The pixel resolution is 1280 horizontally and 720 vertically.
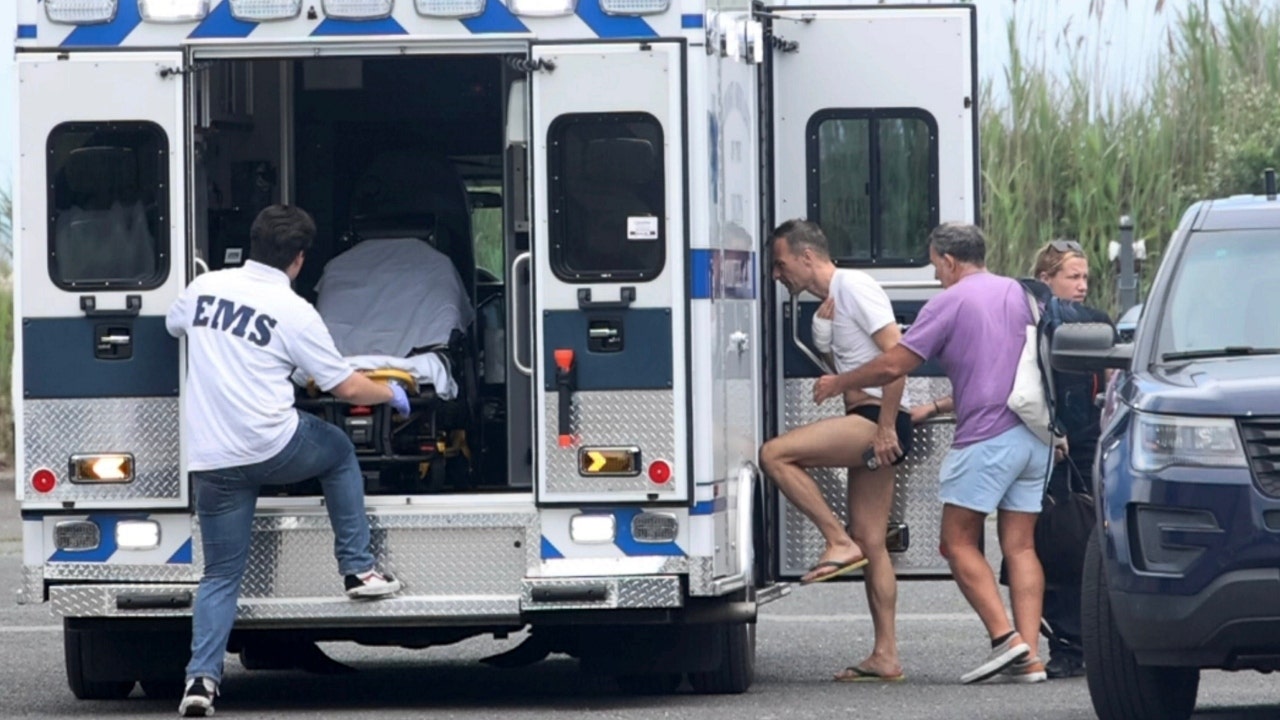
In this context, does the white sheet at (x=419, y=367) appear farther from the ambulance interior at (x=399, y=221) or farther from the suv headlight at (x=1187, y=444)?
the suv headlight at (x=1187, y=444)

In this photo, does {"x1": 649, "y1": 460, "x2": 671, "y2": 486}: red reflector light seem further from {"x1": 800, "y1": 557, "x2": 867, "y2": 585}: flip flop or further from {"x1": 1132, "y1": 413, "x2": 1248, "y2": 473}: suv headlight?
{"x1": 1132, "y1": 413, "x2": 1248, "y2": 473}: suv headlight

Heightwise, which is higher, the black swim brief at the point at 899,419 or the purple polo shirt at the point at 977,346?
the purple polo shirt at the point at 977,346

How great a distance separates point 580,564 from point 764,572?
148 centimetres

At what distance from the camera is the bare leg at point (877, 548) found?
10.3 m

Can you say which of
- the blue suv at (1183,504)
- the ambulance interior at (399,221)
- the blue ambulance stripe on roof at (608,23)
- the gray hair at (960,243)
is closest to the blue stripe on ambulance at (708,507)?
the ambulance interior at (399,221)

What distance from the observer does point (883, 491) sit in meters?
10.3

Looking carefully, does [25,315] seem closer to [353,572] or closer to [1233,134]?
[353,572]

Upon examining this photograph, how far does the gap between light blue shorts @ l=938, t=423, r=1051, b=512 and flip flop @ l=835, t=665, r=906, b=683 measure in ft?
2.47

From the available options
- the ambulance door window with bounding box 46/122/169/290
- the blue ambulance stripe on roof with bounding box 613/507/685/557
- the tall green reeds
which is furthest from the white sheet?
the tall green reeds

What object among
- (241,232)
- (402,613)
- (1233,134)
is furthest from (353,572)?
(1233,134)

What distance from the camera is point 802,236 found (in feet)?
33.4

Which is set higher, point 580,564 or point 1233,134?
point 1233,134

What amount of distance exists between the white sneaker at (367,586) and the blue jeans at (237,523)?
29 millimetres

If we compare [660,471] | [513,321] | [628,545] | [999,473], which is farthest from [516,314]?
[999,473]
